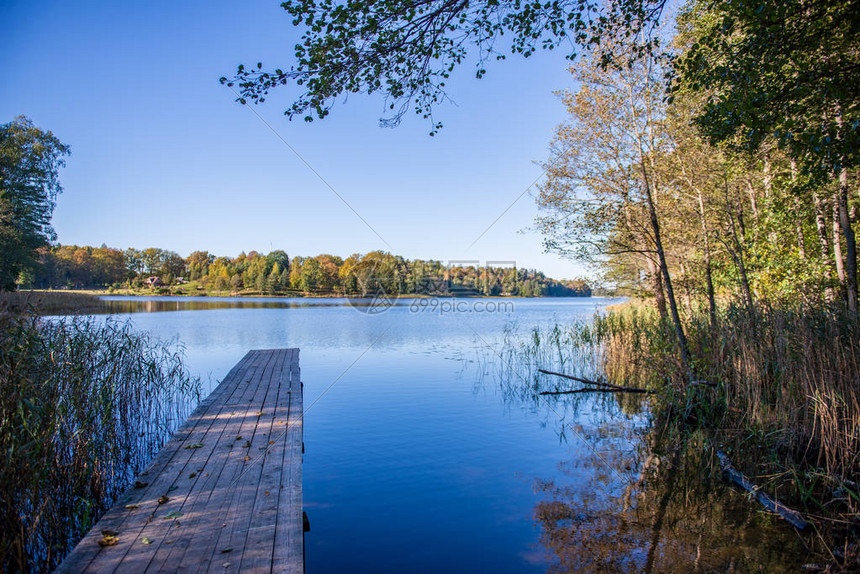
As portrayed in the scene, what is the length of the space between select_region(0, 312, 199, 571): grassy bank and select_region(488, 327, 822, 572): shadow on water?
13.4 ft

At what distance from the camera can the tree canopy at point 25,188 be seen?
26797 millimetres

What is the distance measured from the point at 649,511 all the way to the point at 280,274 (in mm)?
82457

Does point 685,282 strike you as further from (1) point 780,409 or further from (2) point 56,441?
(2) point 56,441

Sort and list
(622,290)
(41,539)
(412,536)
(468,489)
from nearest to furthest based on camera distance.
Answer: (41,539) < (412,536) < (468,489) < (622,290)

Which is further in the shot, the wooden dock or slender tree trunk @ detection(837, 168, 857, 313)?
slender tree trunk @ detection(837, 168, 857, 313)

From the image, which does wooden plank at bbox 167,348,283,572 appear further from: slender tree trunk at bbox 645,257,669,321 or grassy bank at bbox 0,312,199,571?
slender tree trunk at bbox 645,257,669,321

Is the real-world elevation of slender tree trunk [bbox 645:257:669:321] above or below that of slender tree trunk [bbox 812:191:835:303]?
below

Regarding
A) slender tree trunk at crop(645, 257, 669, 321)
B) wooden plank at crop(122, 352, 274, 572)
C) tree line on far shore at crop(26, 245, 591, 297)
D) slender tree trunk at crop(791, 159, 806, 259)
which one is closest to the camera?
wooden plank at crop(122, 352, 274, 572)

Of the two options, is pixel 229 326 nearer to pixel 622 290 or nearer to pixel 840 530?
pixel 622 290

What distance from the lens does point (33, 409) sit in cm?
410

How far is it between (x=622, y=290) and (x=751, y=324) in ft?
23.5

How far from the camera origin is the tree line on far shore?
6272 cm

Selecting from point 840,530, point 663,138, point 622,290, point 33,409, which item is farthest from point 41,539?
point 622,290

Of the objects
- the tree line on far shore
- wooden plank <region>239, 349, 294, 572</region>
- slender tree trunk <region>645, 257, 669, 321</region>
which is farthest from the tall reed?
the tree line on far shore
